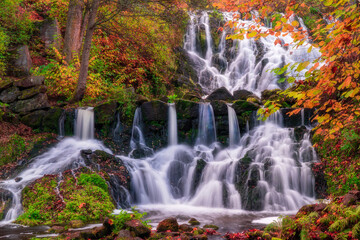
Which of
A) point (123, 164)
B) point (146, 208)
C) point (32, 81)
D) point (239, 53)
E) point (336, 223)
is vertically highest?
point (239, 53)

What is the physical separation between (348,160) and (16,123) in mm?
11088

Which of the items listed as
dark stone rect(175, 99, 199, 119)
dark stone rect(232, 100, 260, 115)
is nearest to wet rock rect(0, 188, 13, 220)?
dark stone rect(175, 99, 199, 119)

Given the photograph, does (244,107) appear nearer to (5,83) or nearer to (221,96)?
Result: (221,96)

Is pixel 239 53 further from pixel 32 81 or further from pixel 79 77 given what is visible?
pixel 32 81

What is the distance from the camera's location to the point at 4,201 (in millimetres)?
6367

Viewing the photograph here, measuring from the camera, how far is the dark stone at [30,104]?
10.4 metres

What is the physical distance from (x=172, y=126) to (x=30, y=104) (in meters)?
5.58

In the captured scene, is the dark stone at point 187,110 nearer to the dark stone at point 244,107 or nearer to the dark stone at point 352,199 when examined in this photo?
the dark stone at point 244,107

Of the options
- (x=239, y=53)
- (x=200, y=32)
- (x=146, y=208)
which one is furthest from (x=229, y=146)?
(x=200, y=32)

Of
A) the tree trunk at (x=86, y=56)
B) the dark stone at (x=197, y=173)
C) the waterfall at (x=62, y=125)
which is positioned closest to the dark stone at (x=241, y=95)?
the dark stone at (x=197, y=173)

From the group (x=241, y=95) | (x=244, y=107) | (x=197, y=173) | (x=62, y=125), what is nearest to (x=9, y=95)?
(x=62, y=125)

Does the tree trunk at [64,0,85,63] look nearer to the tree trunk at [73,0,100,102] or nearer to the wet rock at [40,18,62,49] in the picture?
the wet rock at [40,18,62,49]

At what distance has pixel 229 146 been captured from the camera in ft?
37.2

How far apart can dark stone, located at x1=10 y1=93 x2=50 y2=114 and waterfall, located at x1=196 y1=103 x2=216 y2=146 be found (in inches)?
246
